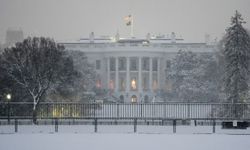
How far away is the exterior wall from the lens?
10069cm

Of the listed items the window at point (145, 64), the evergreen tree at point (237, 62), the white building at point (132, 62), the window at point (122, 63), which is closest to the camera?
the evergreen tree at point (237, 62)

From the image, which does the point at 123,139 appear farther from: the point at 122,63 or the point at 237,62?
the point at 122,63

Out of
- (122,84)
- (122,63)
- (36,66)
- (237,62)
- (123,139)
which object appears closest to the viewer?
(123,139)

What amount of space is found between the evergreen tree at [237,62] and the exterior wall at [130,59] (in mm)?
54481

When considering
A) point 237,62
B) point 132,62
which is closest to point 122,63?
point 132,62

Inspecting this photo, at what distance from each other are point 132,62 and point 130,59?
2.83 ft

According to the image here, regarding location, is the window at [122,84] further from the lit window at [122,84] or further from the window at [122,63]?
the window at [122,63]

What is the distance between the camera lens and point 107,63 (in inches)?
4163

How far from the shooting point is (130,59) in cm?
10375

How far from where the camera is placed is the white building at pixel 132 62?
100938 millimetres

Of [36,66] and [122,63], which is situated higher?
[122,63]

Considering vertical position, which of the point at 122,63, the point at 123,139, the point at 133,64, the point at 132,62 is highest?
the point at 132,62

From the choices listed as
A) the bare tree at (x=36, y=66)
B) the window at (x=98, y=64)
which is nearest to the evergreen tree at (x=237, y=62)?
the bare tree at (x=36, y=66)

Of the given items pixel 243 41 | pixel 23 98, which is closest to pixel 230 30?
pixel 243 41
